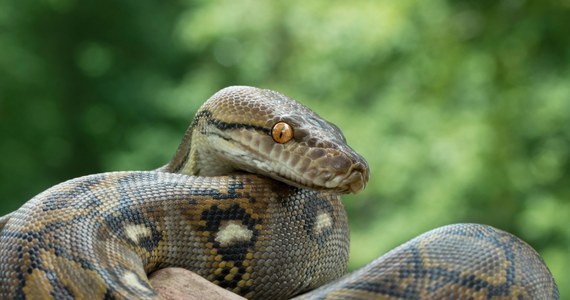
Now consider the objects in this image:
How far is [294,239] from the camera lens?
334cm

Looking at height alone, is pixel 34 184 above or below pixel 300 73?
below

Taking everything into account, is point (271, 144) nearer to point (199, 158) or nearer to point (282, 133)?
point (282, 133)

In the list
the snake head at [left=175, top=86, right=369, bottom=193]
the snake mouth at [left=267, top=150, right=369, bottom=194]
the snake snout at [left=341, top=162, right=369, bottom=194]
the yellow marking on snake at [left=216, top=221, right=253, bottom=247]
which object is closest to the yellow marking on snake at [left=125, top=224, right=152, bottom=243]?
the yellow marking on snake at [left=216, top=221, right=253, bottom=247]

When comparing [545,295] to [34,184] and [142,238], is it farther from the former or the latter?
[34,184]

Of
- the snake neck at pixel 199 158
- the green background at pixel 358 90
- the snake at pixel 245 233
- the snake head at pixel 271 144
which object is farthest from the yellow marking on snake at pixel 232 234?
the green background at pixel 358 90

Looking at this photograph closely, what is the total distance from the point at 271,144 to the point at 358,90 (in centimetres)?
669

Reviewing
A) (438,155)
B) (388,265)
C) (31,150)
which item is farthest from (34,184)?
(388,265)

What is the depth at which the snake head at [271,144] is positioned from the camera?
307cm

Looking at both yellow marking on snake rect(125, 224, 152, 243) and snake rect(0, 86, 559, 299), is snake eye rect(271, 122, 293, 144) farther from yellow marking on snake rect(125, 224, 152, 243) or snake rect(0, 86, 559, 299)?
yellow marking on snake rect(125, 224, 152, 243)

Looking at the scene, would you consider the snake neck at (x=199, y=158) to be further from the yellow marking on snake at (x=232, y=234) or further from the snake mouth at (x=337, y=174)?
the snake mouth at (x=337, y=174)

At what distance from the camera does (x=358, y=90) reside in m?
9.84

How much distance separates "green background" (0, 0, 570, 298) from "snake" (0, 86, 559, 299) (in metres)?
3.60

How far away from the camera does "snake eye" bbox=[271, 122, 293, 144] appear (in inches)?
127

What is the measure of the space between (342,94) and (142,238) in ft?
22.9
